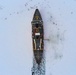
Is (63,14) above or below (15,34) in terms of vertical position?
above

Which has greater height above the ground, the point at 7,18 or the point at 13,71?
the point at 7,18

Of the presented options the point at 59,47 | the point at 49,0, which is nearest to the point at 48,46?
the point at 59,47

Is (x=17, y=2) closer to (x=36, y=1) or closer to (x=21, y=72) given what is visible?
(x=36, y=1)

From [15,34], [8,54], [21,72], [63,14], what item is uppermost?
[63,14]

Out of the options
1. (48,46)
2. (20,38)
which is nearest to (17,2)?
(20,38)

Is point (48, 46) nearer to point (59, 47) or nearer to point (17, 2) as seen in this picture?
point (59, 47)
